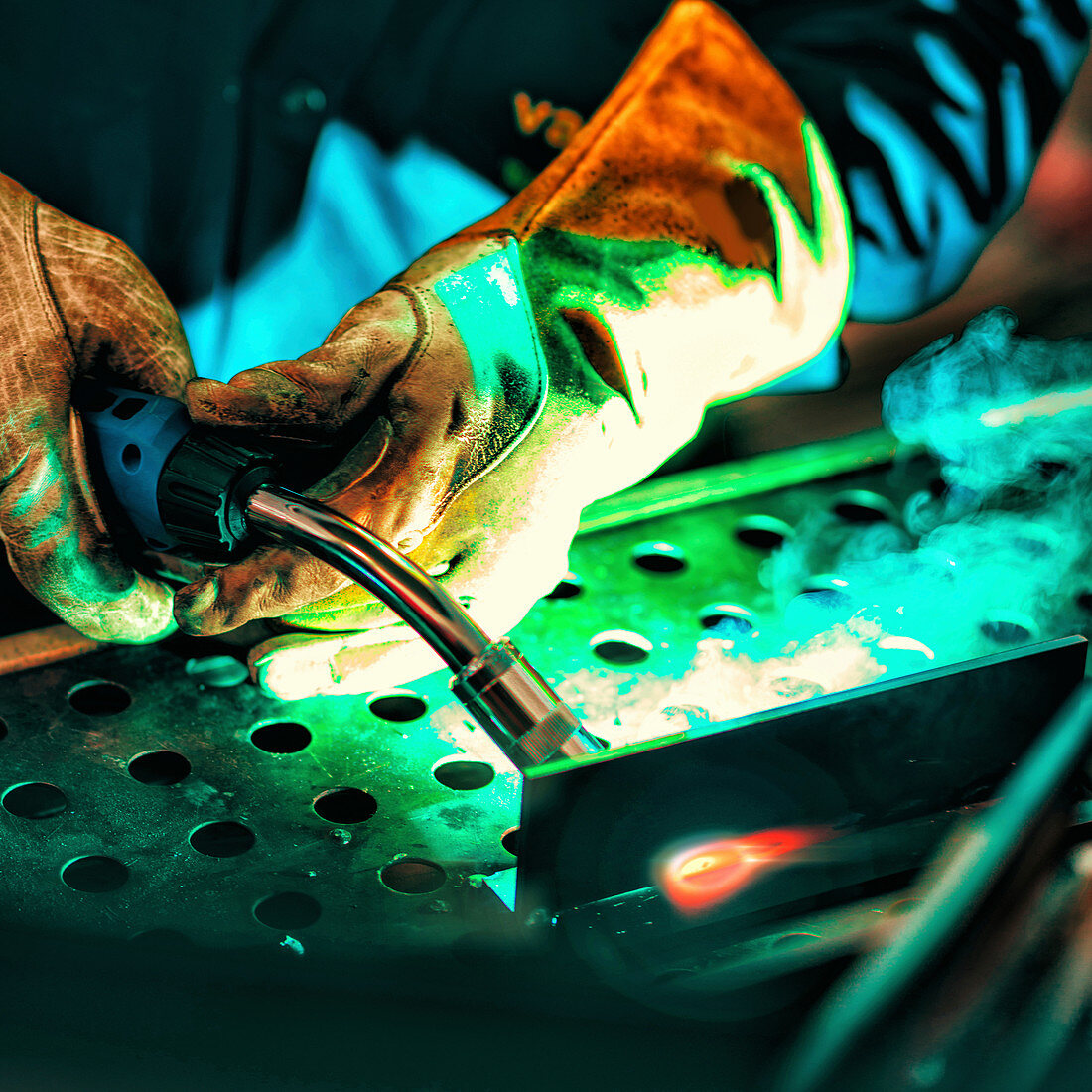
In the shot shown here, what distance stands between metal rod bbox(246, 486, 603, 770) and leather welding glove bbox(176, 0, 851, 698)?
0.11m

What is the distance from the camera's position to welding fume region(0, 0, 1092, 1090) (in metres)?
0.62

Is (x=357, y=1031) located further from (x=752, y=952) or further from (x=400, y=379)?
(x=400, y=379)

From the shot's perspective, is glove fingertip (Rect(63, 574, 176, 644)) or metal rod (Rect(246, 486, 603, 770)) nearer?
metal rod (Rect(246, 486, 603, 770))

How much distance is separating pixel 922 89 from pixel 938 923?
0.94 m

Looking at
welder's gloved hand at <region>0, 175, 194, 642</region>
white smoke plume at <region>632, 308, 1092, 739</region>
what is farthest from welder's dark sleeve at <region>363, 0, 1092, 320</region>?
welder's gloved hand at <region>0, 175, 194, 642</region>

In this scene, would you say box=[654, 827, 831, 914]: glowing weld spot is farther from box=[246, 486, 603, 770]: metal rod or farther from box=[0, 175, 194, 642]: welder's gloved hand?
box=[0, 175, 194, 642]: welder's gloved hand

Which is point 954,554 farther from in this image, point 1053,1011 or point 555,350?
point 1053,1011

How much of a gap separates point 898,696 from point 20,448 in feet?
2.03

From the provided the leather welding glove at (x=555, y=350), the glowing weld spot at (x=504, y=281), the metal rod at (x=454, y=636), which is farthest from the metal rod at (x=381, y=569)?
the glowing weld spot at (x=504, y=281)

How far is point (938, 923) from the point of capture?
18.5 inches

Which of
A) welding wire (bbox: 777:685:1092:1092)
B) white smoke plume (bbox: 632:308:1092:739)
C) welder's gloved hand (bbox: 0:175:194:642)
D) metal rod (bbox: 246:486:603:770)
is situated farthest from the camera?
white smoke plume (bbox: 632:308:1092:739)

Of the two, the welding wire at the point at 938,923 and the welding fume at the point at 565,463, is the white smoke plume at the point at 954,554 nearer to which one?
the welding fume at the point at 565,463

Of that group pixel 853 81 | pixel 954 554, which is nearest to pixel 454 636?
pixel 954 554

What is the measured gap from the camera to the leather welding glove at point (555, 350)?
A: 2.63 feet
